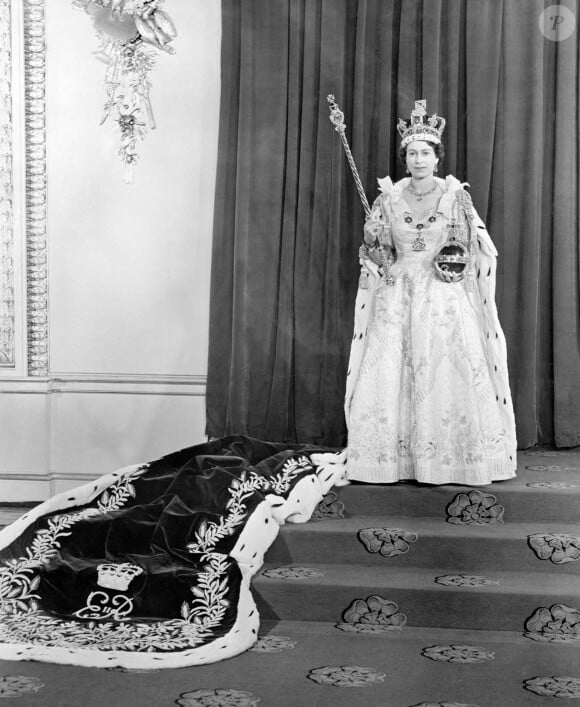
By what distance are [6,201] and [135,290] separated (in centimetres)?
71

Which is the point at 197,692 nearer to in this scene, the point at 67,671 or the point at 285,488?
the point at 67,671

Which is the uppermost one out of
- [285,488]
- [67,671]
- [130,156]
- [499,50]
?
[499,50]

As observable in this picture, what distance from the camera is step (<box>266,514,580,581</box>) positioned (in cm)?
294

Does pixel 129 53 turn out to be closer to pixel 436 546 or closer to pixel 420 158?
pixel 420 158

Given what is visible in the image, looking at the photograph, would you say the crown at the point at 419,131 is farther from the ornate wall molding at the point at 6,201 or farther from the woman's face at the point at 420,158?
the ornate wall molding at the point at 6,201

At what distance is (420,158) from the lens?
3.47 m

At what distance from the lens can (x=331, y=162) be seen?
4141 millimetres

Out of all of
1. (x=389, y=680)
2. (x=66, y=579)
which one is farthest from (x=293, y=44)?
(x=389, y=680)

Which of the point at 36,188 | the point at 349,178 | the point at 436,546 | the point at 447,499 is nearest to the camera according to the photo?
the point at 436,546

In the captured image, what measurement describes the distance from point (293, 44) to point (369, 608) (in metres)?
2.66

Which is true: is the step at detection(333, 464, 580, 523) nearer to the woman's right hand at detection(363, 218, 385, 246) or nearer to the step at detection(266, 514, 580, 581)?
the step at detection(266, 514, 580, 581)

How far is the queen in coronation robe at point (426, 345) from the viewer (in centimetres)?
333

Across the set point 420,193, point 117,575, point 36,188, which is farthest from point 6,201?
point 117,575

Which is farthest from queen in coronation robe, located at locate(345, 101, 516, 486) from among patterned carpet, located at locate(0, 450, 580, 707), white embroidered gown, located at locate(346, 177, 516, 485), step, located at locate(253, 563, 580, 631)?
step, located at locate(253, 563, 580, 631)
